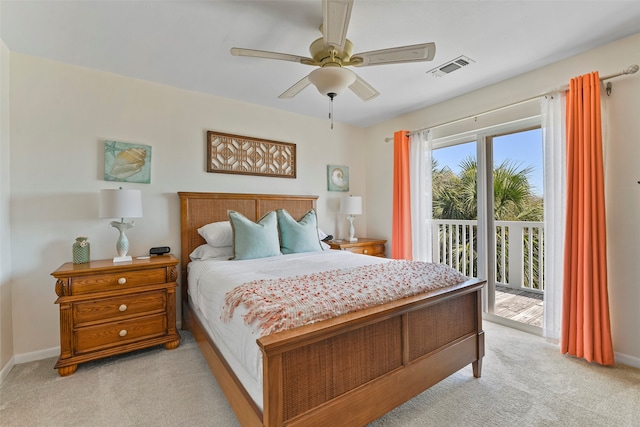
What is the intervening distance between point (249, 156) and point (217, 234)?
1099 millimetres

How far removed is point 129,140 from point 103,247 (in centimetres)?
106

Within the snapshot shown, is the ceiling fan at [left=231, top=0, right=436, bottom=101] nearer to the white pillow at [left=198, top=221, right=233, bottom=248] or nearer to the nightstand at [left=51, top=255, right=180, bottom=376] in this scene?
the white pillow at [left=198, top=221, right=233, bottom=248]

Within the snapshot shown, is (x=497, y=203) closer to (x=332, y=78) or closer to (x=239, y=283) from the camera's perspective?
(x=332, y=78)

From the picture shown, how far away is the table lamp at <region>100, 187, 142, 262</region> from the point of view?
2354mm

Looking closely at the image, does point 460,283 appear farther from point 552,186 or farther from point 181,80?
point 181,80

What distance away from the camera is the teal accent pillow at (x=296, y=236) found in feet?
9.98

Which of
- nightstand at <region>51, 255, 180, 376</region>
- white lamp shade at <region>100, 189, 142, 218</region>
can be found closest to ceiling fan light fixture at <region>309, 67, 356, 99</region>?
white lamp shade at <region>100, 189, 142, 218</region>

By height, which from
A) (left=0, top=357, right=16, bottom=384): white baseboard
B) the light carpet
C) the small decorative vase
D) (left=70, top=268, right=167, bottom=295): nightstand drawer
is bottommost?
the light carpet

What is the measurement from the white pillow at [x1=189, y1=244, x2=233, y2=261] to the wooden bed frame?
79 centimetres

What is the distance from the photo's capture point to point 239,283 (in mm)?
1814

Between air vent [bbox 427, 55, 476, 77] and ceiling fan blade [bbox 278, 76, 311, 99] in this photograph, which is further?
air vent [bbox 427, 55, 476, 77]

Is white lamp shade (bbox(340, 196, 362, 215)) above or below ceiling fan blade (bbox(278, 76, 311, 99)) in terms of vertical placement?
below

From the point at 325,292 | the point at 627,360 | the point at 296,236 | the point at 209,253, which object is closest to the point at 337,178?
the point at 296,236

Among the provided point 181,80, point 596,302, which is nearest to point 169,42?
point 181,80
